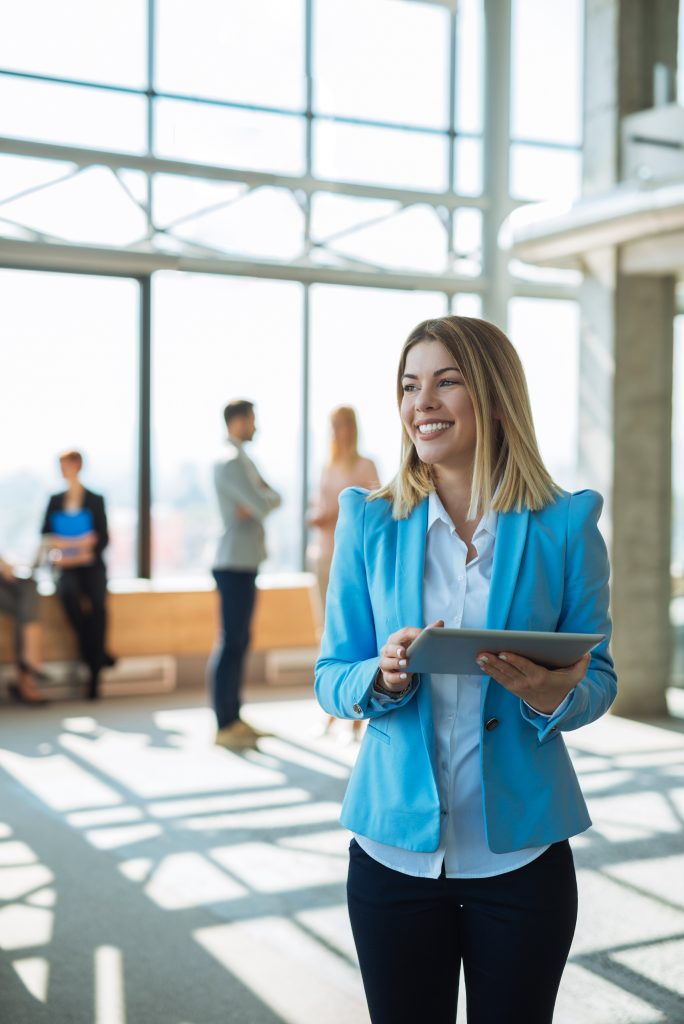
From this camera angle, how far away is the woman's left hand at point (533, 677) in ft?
5.30

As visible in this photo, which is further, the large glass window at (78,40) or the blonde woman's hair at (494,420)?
the large glass window at (78,40)

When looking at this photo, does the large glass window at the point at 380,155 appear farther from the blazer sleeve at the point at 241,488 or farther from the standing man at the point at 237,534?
the blazer sleeve at the point at 241,488

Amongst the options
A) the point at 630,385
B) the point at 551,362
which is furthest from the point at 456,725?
the point at 551,362

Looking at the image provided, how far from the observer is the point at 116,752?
6.64 m

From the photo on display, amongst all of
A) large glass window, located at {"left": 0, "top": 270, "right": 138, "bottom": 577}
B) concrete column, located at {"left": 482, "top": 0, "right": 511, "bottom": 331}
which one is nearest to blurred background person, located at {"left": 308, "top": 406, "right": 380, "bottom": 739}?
large glass window, located at {"left": 0, "top": 270, "right": 138, "bottom": 577}

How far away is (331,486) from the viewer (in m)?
6.78

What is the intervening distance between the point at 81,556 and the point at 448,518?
6644 millimetres

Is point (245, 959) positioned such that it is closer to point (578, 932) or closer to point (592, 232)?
point (578, 932)

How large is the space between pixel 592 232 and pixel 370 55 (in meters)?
3.85

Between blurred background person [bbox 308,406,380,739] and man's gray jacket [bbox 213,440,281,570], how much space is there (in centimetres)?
42

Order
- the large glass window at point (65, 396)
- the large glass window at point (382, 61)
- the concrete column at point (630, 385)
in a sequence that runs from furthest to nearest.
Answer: the large glass window at point (382, 61)
the large glass window at point (65, 396)
the concrete column at point (630, 385)

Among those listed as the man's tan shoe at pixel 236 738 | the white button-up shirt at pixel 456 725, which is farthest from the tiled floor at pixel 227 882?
the white button-up shirt at pixel 456 725

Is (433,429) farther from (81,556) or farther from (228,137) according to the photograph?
(228,137)

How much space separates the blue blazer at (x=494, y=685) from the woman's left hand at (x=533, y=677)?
0.04 meters
